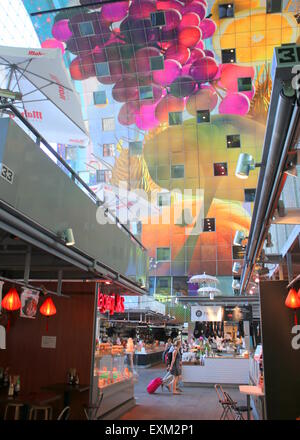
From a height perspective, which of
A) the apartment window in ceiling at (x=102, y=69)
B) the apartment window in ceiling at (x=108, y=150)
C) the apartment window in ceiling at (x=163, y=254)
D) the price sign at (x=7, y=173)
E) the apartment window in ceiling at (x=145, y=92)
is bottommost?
the price sign at (x=7, y=173)

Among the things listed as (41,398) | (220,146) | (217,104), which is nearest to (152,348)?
(220,146)

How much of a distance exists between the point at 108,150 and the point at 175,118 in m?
4.98

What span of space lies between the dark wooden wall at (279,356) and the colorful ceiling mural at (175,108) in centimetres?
1881

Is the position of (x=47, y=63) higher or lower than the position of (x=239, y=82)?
lower

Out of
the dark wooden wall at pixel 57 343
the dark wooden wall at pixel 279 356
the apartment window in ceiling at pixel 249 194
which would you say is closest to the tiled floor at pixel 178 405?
the dark wooden wall at pixel 57 343

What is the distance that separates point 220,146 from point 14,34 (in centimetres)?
1386

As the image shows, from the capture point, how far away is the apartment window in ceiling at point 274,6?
22.1 metres

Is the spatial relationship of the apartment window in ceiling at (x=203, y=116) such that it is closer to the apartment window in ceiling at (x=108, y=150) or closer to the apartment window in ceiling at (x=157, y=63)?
the apartment window in ceiling at (x=157, y=63)

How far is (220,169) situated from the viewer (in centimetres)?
2725

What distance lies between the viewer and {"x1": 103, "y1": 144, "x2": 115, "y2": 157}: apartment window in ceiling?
27781 mm

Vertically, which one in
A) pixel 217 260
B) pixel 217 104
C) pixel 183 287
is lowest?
pixel 183 287

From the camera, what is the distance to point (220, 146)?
27.0m
